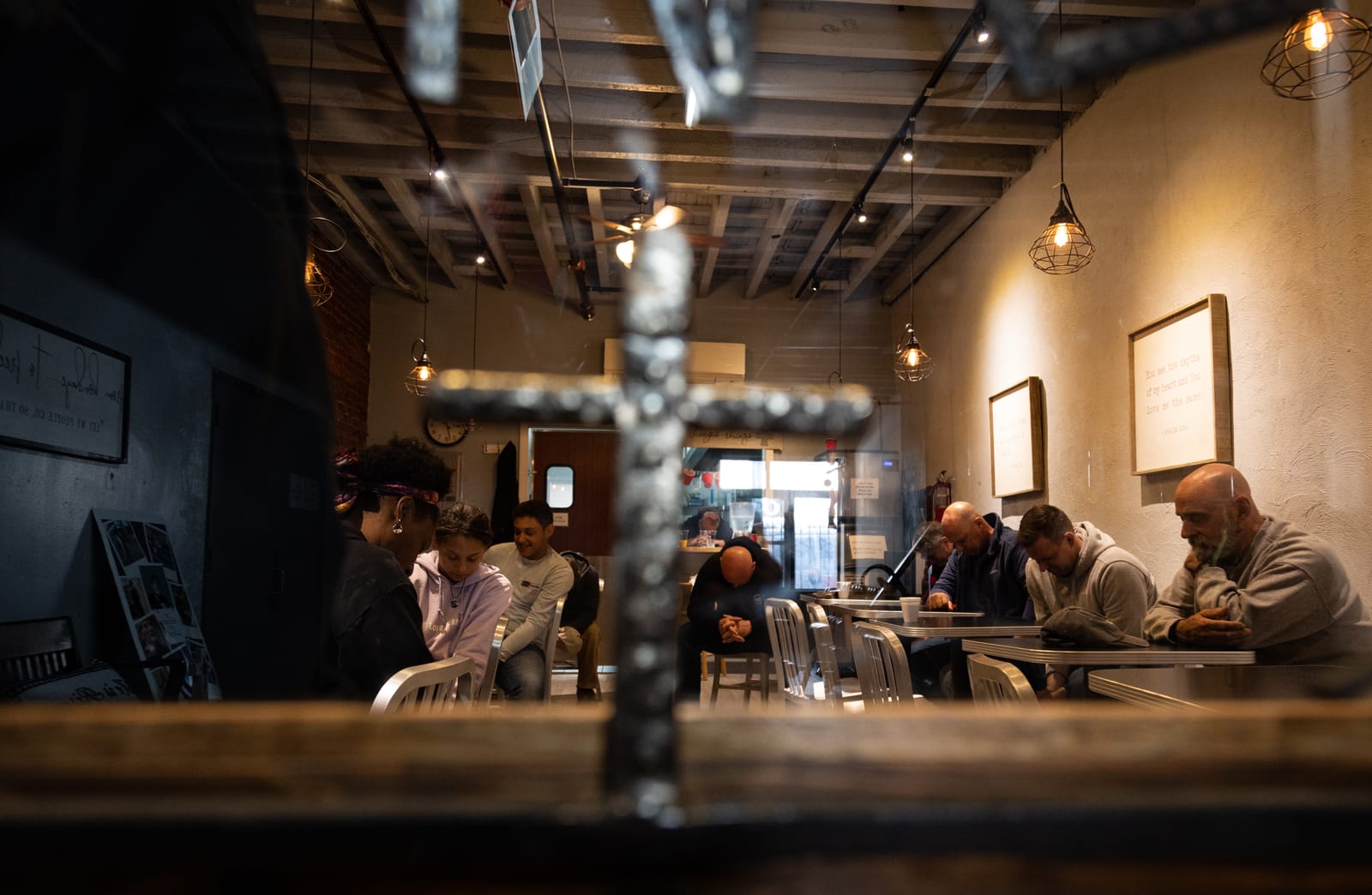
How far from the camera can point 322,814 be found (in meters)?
0.19

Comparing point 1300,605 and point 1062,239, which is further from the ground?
point 1062,239

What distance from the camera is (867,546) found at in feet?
13.1

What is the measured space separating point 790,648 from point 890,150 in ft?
6.21

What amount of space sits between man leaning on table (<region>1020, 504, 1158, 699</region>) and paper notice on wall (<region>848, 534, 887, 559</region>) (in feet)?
2.95

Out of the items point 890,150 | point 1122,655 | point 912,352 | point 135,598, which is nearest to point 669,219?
point 135,598

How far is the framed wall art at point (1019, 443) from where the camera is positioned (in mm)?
3939

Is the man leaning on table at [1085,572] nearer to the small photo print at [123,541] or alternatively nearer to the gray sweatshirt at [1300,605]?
the gray sweatshirt at [1300,605]

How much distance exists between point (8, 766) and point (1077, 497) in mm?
3989

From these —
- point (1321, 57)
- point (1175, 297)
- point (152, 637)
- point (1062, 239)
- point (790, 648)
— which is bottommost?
point (790, 648)

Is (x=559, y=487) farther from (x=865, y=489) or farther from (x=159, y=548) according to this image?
(x=865, y=489)

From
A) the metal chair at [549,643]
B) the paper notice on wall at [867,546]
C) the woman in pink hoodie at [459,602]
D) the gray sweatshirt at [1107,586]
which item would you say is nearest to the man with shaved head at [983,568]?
the paper notice on wall at [867,546]

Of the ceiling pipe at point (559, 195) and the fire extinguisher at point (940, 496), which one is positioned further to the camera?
the fire extinguisher at point (940, 496)

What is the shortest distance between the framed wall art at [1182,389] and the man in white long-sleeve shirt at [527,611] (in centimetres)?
219

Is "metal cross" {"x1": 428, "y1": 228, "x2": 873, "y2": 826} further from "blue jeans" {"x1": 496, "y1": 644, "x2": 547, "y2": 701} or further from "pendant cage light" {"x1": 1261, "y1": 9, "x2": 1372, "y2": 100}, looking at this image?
"blue jeans" {"x1": 496, "y1": 644, "x2": 547, "y2": 701}
